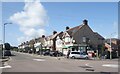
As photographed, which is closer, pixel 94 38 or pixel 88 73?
pixel 88 73

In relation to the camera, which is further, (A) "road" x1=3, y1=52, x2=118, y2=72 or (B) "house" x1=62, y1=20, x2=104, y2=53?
(B) "house" x1=62, y1=20, x2=104, y2=53

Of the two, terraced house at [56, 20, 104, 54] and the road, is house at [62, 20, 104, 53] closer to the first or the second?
terraced house at [56, 20, 104, 54]

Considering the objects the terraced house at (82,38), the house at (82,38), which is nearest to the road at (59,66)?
the terraced house at (82,38)

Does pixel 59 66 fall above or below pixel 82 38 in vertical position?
below

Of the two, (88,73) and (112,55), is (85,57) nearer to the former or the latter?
(112,55)

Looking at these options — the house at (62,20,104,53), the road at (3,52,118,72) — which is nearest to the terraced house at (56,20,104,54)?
the house at (62,20,104,53)

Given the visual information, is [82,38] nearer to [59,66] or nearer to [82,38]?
[82,38]

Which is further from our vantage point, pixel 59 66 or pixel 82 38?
pixel 82 38

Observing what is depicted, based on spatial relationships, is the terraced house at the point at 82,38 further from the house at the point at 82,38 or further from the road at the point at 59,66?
the road at the point at 59,66

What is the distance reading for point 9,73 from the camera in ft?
73.4

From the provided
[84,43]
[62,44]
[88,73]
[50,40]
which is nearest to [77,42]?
[84,43]

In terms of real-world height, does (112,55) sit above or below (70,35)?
below

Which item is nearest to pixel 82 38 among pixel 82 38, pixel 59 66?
pixel 82 38

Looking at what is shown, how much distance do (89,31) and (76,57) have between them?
2802 centimetres
